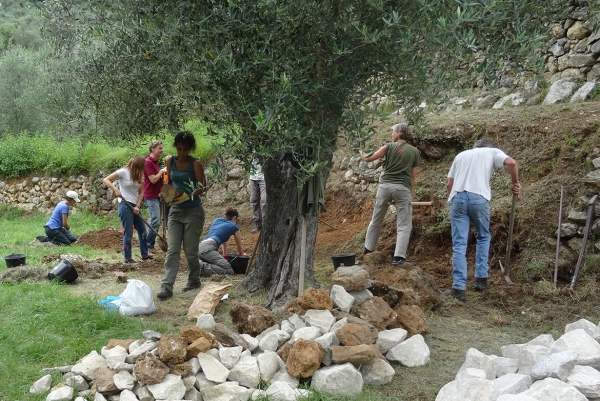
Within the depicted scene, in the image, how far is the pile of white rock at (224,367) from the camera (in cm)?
423

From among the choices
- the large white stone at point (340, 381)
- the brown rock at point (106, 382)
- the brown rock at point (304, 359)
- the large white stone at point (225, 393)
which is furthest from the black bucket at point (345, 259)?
the brown rock at point (106, 382)

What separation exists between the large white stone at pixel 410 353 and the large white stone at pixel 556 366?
0.96 meters

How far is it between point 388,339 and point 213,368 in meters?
1.60

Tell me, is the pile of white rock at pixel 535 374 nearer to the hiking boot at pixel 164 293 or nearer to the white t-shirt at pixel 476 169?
the white t-shirt at pixel 476 169

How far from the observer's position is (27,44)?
3628 cm

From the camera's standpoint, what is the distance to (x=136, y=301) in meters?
6.27

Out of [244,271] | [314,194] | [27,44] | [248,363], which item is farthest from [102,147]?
[27,44]

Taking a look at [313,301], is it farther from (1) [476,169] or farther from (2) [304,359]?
(1) [476,169]

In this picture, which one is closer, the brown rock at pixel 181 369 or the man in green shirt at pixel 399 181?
the brown rock at pixel 181 369

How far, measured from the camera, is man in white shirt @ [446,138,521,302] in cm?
707

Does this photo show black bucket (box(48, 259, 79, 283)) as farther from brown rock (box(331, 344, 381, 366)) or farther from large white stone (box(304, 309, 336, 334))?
brown rock (box(331, 344, 381, 366))

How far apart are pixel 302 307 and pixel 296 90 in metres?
1.98

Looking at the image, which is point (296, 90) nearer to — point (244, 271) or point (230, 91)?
point (230, 91)

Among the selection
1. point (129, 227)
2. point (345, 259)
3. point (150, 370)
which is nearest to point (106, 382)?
point (150, 370)
